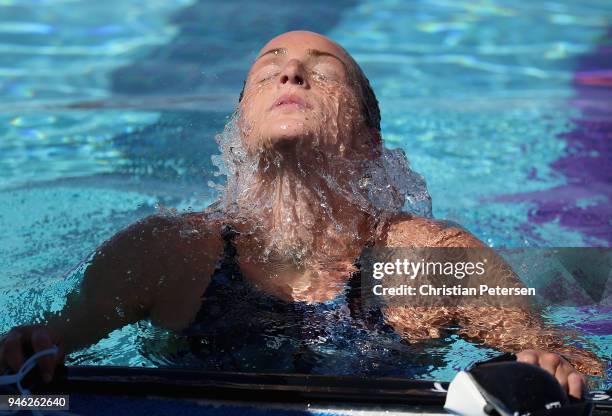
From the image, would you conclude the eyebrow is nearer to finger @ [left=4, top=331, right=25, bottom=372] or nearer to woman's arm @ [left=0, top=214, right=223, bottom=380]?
woman's arm @ [left=0, top=214, right=223, bottom=380]

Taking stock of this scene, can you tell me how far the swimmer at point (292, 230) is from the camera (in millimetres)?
1905

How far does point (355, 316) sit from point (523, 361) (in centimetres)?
55

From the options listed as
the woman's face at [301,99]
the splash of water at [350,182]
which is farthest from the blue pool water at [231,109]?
the woman's face at [301,99]

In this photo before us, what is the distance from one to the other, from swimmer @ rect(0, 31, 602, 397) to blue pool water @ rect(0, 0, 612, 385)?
0.28 ft

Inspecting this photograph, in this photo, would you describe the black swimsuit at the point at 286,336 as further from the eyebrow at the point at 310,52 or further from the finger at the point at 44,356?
the eyebrow at the point at 310,52

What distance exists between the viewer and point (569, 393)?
55.9 inches

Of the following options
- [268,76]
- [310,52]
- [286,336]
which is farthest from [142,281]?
[310,52]

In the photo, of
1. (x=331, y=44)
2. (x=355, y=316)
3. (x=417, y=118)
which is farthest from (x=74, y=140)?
(x=355, y=316)

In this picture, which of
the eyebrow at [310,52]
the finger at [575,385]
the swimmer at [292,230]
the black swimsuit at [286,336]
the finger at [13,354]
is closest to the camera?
the finger at [575,385]

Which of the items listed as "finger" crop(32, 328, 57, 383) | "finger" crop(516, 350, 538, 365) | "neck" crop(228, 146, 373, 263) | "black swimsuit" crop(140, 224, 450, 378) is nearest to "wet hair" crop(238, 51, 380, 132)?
"neck" crop(228, 146, 373, 263)

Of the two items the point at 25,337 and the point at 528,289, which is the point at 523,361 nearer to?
the point at 528,289

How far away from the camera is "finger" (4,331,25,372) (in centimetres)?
154

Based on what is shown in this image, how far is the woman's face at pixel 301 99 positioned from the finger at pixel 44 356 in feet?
2.17

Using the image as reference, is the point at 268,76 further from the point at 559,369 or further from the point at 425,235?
the point at 559,369
